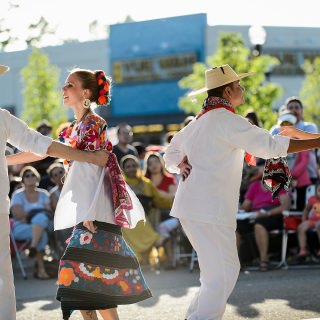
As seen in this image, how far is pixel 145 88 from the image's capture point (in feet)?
140

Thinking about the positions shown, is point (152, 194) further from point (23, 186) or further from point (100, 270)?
point (100, 270)

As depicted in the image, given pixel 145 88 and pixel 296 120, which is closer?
pixel 296 120

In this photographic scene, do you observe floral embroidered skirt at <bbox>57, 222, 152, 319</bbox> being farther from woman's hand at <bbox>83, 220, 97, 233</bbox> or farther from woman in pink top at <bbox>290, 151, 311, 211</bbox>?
woman in pink top at <bbox>290, 151, 311, 211</bbox>

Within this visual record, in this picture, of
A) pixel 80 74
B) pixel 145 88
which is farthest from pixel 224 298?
pixel 145 88

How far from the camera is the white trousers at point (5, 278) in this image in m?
5.56

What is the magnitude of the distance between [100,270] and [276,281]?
4.49 metres

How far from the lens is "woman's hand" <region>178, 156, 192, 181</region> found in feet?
20.7

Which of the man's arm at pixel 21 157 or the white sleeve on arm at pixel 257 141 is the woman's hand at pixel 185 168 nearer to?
the white sleeve on arm at pixel 257 141

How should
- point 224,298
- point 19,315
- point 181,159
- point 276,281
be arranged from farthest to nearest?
point 276,281 < point 19,315 < point 181,159 < point 224,298

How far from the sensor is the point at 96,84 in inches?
254

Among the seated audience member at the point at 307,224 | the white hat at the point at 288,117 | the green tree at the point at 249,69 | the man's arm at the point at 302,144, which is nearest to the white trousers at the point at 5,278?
the man's arm at the point at 302,144

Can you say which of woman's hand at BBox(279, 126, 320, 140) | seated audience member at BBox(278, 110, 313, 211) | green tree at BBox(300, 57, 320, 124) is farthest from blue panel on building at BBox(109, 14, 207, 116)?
woman's hand at BBox(279, 126, 320, 140)

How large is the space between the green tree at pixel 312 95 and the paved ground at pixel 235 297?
28.2 meters

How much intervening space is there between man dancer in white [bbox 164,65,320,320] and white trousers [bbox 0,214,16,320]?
4.13 feet
